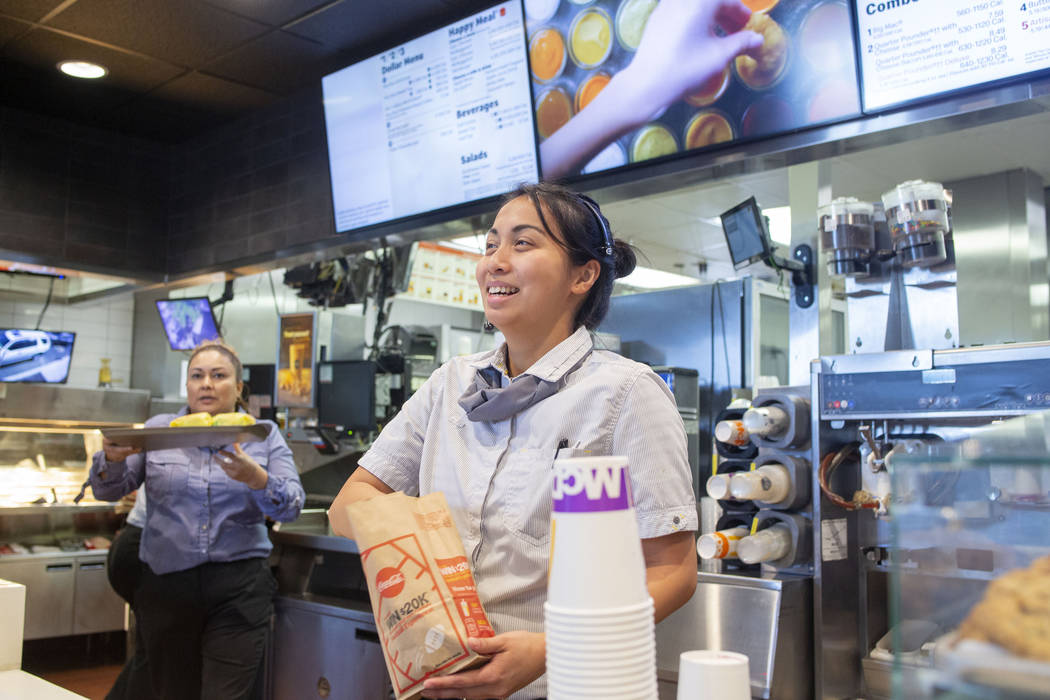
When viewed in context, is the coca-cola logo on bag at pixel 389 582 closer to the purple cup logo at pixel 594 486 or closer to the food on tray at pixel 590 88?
the purple cup logo at pixel 594 486

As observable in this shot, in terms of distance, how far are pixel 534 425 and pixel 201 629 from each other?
6.91ft

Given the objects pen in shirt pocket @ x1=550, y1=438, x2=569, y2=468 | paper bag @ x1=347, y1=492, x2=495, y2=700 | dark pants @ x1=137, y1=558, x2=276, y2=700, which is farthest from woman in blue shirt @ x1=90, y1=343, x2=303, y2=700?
paper bag @ x1=347, y1=492, x2=495, y2=700

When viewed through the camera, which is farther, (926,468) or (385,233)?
(385,233)

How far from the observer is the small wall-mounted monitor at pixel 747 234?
304cm

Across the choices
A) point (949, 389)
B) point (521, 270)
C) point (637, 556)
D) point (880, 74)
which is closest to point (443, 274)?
Answer: point (880, 74)

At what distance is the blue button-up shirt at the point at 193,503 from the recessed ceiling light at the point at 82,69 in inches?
92.4

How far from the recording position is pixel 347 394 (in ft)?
15.9

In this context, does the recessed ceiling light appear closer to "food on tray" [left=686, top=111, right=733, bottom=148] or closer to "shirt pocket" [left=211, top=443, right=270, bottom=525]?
"shirt pocket" [left=211, top=443, right=270, bottom=525]

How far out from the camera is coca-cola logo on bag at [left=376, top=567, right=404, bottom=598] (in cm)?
101

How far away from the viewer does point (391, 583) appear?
1.01 metres

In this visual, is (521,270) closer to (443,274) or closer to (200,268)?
(200,268)

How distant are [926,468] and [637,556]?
0.22 m

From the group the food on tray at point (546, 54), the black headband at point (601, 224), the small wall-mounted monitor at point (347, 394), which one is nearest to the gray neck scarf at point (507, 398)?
the black headband at point (601, 224)

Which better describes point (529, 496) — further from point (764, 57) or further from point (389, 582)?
point (764, 57)
